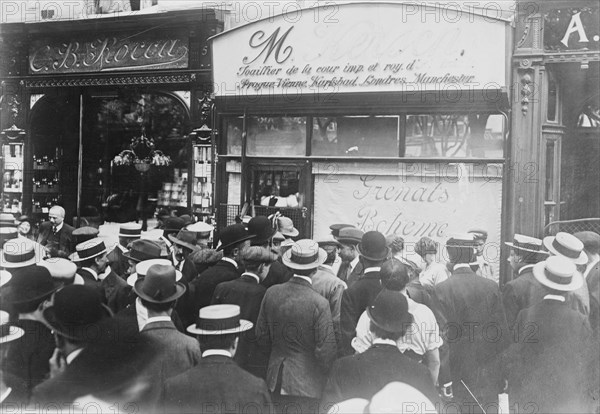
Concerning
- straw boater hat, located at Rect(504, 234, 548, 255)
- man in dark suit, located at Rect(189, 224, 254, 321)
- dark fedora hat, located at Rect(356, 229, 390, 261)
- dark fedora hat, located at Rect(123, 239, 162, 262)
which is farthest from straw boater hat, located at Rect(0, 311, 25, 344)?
straw boater hat, located at Rect(504, 234, 548, 255)

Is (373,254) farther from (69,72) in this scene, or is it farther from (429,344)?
(69,72)

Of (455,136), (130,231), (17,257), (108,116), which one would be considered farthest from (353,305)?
(108,116)

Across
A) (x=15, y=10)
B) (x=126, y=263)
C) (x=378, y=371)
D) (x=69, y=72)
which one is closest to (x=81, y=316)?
(x=378, y=371)

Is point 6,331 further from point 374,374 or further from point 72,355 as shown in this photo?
point 374,374

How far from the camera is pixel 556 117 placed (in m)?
7.76

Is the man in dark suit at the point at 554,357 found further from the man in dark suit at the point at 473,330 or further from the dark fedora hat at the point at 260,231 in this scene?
the dark fedora hat at the point at 260,231

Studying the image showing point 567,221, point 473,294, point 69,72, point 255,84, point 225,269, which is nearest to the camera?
point 473,294

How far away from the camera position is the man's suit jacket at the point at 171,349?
3.83 meters

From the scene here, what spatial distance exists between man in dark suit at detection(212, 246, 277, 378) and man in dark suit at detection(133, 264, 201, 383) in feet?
1.89

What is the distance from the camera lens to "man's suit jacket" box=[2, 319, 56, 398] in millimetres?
4027

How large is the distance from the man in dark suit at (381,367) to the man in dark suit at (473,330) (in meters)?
1.47

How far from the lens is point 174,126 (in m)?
10.0

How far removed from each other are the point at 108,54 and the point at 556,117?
7136 millimetres

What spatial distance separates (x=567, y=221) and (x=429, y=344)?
4.15 metres
